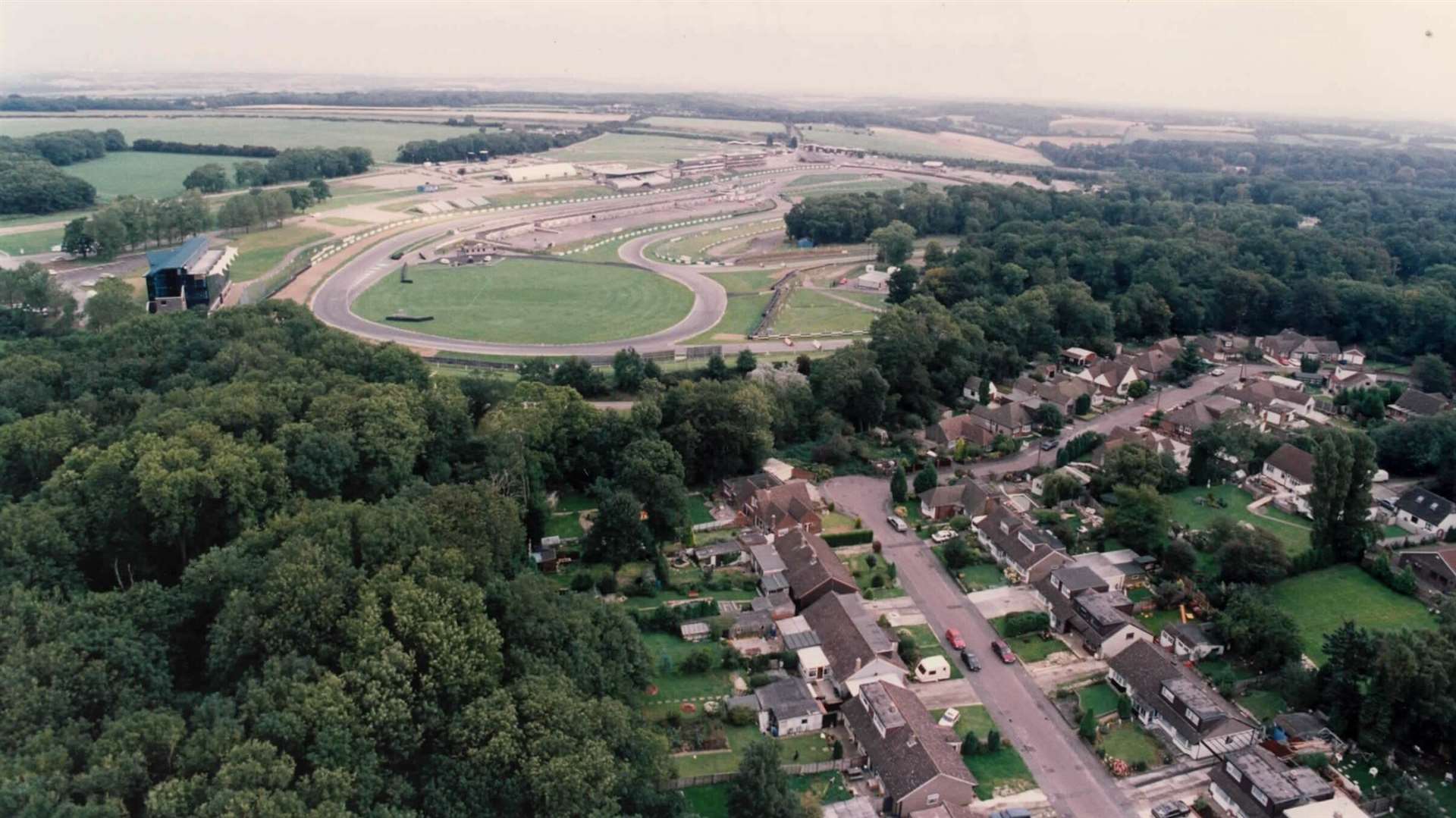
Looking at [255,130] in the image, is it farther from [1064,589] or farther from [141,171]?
[1064,589]

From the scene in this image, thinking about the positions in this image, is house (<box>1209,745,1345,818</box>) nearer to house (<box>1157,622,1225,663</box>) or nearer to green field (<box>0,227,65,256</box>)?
house (<box>1157,622,1225,663</box>)

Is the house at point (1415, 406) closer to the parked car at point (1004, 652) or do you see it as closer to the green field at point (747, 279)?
the parked car at point (1004, 652)

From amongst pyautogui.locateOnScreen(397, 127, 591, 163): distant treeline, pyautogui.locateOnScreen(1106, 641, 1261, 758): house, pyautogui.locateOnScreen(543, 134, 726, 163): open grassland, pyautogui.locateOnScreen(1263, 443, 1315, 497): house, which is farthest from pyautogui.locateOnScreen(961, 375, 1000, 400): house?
pyautogui.locateOnScreen(397, 127, 591, 163): distant treeline

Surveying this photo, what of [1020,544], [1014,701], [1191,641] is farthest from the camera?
[1020,544]

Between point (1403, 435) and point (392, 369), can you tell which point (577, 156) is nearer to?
point (392, 369)

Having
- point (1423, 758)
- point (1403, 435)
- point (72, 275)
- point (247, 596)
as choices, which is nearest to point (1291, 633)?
point (1423, 758)

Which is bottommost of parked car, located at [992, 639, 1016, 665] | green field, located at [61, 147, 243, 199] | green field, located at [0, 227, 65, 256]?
parked car, located at [992, 639, 1016, 665]

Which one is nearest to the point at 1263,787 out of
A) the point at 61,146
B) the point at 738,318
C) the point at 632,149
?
the point at 738,318
